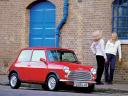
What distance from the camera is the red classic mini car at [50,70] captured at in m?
20.3

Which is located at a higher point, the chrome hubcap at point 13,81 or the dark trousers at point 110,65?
the dark trousers at point 110,65

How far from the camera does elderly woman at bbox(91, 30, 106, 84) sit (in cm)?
2327

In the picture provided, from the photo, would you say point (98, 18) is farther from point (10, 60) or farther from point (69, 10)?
point (10, 60)

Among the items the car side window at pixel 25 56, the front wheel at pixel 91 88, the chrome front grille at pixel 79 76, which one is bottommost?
the front wheel at pixel 91 88

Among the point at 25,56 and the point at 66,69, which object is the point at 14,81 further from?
the point at 66,69

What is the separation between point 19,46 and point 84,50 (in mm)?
3824

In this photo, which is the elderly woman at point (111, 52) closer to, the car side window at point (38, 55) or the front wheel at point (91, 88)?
the front wheel at point (91, 88)

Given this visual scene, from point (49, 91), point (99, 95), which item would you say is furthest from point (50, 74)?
point (99, 95)

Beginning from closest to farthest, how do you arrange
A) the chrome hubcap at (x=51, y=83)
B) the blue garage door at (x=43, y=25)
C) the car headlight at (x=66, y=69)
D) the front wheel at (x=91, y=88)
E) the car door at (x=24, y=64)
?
the car headlight at (x=66, y=69), the chrome hubcap at (x=51, y=83), the front wheel at (x=91, y=88), the car door at (x=24, y=64), the blue garage door at (x=43, y=25)

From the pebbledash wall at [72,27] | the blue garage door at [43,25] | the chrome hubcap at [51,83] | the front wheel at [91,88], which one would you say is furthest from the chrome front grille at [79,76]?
the blue garage door at [43,25]

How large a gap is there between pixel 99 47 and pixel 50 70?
335 cm

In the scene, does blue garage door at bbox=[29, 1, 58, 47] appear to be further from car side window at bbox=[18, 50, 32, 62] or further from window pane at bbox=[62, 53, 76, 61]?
window pane at bbox=[62, 53, 76, 61]

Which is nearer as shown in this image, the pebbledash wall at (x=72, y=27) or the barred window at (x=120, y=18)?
the barred window at (x=120, y=18)

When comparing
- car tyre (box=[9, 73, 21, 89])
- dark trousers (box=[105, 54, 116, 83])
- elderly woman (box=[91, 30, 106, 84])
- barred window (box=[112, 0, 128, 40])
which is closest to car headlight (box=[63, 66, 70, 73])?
car tyre (box=[9, 73, 21, 89])
